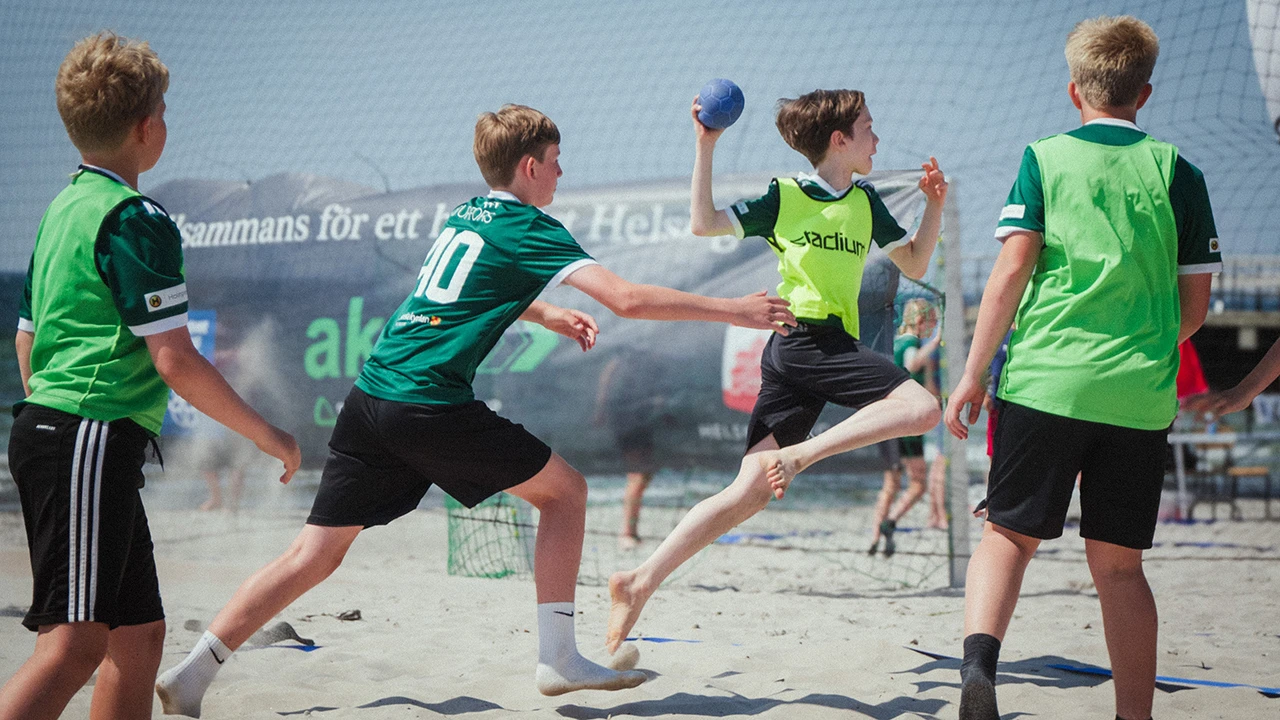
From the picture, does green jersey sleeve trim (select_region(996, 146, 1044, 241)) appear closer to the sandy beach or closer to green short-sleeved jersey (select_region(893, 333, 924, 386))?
the sandy beach

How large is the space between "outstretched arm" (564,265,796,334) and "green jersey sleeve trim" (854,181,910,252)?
924 millimetres

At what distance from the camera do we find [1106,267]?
2225 millimetres

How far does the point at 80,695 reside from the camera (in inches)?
113

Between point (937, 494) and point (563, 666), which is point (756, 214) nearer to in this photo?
point (563, 666)

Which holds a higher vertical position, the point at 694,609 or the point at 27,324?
the point at 27,324

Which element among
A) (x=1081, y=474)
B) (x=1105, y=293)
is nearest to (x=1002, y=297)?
(x=1105, y=293)

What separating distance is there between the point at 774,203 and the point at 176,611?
3.04 m

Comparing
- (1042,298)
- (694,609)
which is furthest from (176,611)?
(1042,298)

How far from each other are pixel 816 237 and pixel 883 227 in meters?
0.28

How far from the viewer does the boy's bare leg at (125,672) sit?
2.04m

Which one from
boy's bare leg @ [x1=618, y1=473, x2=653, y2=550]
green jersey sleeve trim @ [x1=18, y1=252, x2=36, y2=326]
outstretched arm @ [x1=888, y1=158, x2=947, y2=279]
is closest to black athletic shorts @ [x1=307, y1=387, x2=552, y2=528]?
green jersey sleeve trim @ [x1=18, y1=252, x2=36, y2=326]

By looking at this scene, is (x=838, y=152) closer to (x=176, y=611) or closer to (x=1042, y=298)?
(x=1042, y=298)

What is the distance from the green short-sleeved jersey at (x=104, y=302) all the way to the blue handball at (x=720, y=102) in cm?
157

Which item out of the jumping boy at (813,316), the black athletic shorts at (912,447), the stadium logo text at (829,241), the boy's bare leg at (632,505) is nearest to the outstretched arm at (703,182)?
the jumping boy at (813,316)
